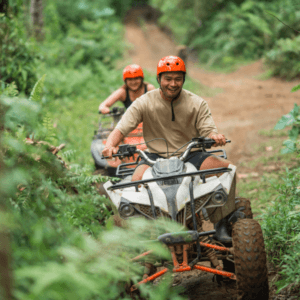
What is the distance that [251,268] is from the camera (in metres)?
2.62

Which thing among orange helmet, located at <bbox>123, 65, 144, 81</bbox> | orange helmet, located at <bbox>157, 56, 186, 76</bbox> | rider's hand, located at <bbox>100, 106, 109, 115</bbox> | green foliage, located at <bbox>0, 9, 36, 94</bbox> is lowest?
rider's hand, located at <bbox>100, 106, 109, 115</bbox>

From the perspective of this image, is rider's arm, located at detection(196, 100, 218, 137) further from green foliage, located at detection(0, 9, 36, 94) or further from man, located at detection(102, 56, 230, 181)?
green foliage, located at detection(0, 9, 36, 94)

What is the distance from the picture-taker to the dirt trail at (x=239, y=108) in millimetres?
3629

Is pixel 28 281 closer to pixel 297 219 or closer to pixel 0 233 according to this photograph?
pixel 0 233

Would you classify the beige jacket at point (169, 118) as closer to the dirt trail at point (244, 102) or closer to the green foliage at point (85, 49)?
the dirt trail at point (244, 102)

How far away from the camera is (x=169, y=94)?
150 inches

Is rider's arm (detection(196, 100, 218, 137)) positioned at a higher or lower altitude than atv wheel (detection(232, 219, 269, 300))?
higher

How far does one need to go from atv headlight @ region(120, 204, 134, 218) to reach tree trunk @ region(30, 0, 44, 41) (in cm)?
1137

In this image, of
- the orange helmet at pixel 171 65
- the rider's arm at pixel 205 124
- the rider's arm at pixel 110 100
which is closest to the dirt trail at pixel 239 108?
the rider's arm at pixel 205 124

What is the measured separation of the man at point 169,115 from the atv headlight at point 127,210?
952 mm

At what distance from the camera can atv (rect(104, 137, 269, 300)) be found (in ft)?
8.71

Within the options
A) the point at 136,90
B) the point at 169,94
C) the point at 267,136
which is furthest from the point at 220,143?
the point at 267,136

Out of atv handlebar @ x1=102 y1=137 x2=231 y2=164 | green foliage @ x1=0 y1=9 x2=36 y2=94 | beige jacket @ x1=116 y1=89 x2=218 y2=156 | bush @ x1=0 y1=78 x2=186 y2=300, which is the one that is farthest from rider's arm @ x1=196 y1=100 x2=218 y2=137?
green foliage @ x1=0 y1=9 x2=36 y2=94

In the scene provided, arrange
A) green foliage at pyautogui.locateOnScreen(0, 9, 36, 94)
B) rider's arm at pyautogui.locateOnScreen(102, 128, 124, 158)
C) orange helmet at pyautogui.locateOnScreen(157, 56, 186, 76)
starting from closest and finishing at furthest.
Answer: rider's arm at pyautogui.locateOnScreen(102, 128, 124, 158)
orange helmet at pyautogui.locateOnScreen(157, 56, 186, 76)
green foliage at pyautogui.locateOnScreen(0, 9, 36, 94)
